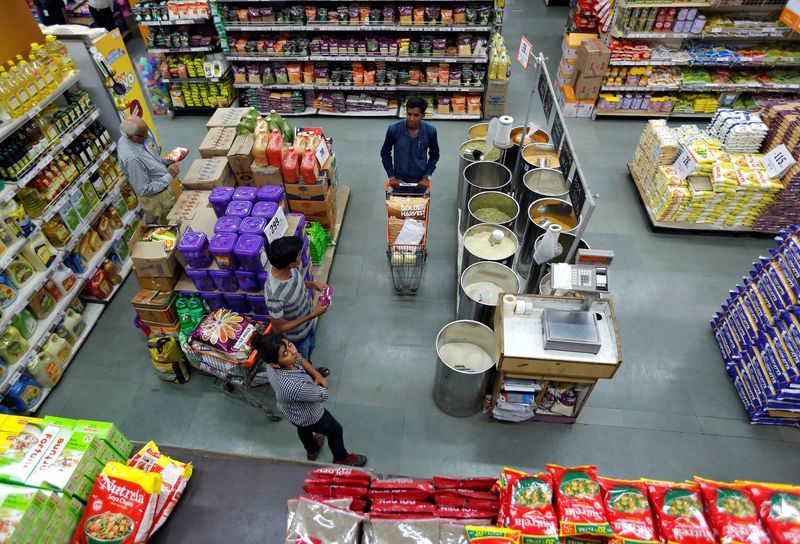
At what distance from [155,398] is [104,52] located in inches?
139

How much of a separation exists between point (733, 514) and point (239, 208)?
383 centimetres

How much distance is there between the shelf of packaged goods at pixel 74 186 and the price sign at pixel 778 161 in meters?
7.16

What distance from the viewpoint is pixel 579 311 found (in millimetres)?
3223

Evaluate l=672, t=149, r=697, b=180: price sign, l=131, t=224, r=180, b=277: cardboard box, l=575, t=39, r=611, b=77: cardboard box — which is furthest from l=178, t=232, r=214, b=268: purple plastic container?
l=575, t=39, r=611, b=77: cardboard box

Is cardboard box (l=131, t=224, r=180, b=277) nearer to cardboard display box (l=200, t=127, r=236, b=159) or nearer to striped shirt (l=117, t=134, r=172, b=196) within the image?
striped shirt (l=117, t=134, r=172, b=196)

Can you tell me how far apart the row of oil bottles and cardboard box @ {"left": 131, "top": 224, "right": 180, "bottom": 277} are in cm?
139

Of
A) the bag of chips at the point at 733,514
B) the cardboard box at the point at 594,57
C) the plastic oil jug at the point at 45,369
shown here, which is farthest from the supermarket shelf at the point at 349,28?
the bag of chips at the point at 733,514

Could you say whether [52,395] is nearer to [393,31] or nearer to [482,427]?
[482,427]

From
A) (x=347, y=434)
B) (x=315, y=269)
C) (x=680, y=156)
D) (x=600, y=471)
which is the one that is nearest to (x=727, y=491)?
(x=600, y=471)

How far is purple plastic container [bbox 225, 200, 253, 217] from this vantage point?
3.86 meters

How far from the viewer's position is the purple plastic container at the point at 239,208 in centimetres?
386

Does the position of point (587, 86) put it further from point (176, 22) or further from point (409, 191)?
point (176, 22)

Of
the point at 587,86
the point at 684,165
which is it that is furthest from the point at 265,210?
the point at 587,86

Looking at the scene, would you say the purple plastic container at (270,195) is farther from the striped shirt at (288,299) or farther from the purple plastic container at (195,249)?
the striped shirt at (288,299)
